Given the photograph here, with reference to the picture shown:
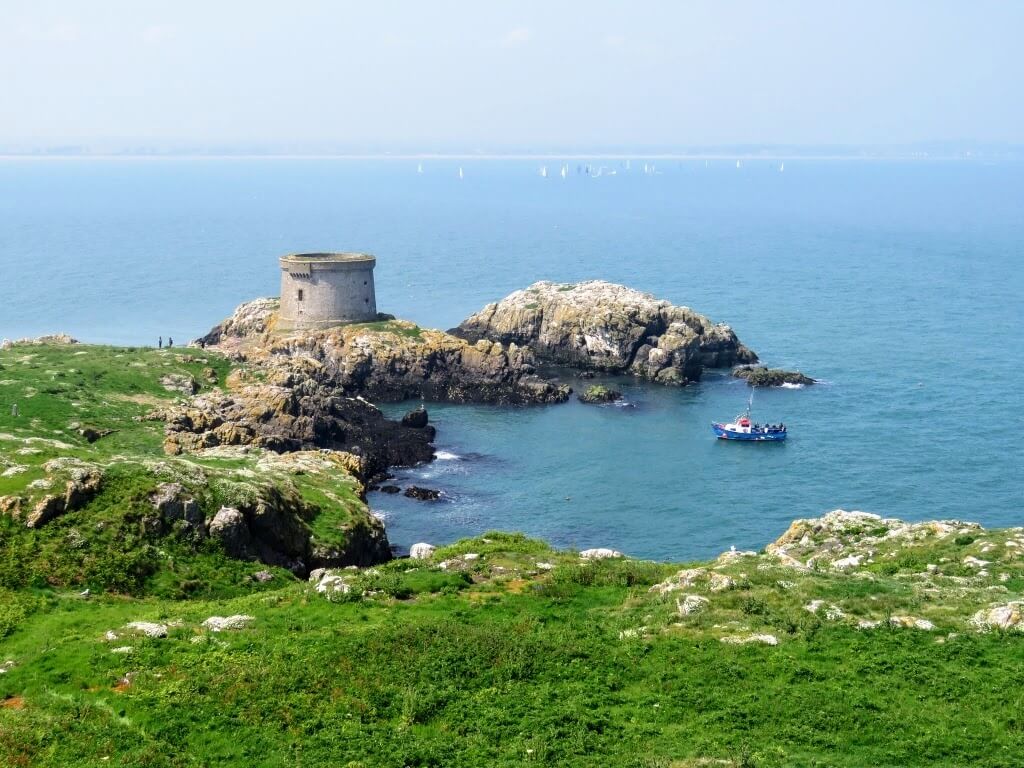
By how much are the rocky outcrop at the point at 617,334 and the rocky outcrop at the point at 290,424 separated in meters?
26.2

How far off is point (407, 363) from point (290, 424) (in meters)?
25.1

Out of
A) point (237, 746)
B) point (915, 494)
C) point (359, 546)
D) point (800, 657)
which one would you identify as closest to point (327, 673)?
point (237, 746)

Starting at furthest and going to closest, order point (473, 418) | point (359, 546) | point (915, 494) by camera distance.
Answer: point (473, 418)
point (915, 494)
point (359, 546)

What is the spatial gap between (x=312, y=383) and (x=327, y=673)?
54.7 m

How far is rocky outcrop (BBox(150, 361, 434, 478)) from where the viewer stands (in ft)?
210

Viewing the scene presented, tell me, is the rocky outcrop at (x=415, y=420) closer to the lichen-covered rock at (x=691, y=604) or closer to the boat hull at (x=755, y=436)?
the boat hull at (x=755, y=436)

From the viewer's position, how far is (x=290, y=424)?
69812 millimetres

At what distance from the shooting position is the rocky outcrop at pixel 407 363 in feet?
299

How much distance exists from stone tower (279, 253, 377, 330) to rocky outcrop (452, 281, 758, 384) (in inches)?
497

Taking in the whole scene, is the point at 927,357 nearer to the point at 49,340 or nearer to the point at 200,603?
the point at 49,340

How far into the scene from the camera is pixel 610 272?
17100 centimetres

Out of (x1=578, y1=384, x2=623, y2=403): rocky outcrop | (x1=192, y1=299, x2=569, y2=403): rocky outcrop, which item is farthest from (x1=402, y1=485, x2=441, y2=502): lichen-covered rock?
(x1=578, y1=384, x2=623, y2=403): rocky outcrop

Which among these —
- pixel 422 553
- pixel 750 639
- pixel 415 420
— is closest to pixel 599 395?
pixel 415 420

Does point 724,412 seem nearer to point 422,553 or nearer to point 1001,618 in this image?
point 422,553
